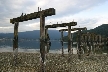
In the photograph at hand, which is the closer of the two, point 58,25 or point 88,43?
point 58,25

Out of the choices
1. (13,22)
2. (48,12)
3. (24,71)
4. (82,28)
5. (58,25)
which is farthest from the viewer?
(82,28)

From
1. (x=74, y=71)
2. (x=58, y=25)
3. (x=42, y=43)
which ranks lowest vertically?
(x=74, y=71)

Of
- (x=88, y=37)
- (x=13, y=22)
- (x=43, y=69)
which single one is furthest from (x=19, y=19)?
(x=88, y=37)

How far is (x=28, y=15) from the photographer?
1641 cm

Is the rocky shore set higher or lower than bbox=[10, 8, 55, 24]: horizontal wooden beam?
lower

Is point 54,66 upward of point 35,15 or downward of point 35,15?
downward

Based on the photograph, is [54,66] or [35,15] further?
[54,66]

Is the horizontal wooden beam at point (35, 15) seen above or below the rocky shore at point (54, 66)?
above

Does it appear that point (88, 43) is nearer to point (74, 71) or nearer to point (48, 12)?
point (74, 71)

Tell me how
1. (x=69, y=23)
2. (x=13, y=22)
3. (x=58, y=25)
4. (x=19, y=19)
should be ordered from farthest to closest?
1. (x=58, y=25)
2. (x=69, y=23)
3. (x=13, y=22)
4. (x=19, y=19)

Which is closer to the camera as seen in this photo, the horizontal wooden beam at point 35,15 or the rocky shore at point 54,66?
the horizontal wooden beam at point 35,15

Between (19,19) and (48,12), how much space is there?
227 inches

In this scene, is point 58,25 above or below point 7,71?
above

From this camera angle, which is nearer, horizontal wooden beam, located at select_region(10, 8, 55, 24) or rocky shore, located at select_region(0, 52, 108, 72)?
horizontal wooden beam, located at select_region(10, 8, 55, 24)
